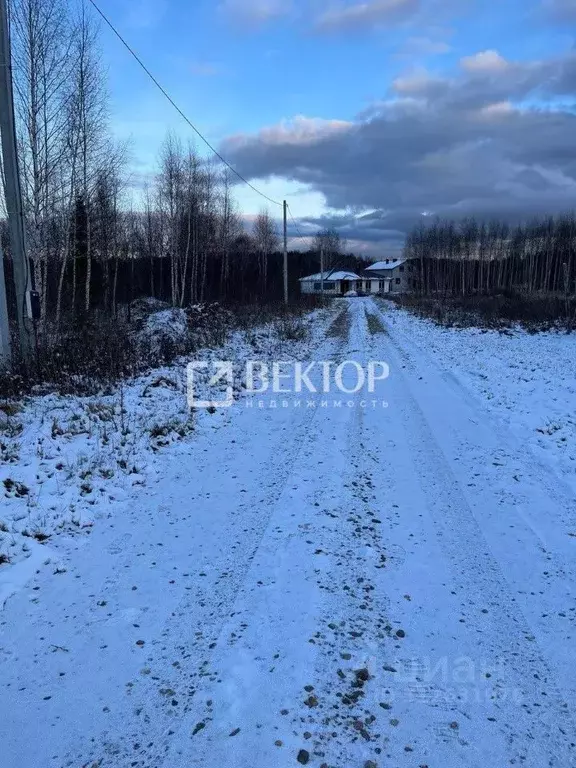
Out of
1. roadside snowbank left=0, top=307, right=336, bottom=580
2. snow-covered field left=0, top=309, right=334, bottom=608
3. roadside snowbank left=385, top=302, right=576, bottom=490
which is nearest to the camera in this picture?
snow-covered field left=0, top=309, right=334, bottom=608

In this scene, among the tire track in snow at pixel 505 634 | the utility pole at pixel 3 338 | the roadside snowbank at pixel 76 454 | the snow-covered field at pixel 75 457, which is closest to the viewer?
the tire track in snow at pixel 505 634

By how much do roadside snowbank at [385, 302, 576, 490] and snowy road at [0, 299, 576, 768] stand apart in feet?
3.71

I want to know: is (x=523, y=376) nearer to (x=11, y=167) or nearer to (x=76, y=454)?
(x=76, y=454)

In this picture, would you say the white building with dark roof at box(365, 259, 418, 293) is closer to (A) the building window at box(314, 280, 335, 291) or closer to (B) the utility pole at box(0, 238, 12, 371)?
(A) the building window at box(314, 280, 335, 291)

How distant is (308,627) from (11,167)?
30.3 feet

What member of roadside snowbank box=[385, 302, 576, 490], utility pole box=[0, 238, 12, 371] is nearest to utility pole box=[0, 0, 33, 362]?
utility pole box=[0, 238, 12, 371]

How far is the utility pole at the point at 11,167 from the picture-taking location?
28.0ft

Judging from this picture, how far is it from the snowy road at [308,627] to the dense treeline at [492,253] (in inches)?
3194

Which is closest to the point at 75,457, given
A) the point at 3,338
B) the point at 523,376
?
the point at 3,338

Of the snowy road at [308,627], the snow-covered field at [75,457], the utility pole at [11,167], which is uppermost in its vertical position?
the utility pole at [11,167]

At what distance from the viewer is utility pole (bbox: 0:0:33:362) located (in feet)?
28.0

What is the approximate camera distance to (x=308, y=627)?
3.17 meters

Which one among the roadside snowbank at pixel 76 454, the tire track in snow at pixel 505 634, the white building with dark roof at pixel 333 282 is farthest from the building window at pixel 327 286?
the tire track in snow at pixel 505 634

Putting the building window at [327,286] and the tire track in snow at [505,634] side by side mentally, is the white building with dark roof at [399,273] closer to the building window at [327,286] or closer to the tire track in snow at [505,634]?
the building window at [327,286]
